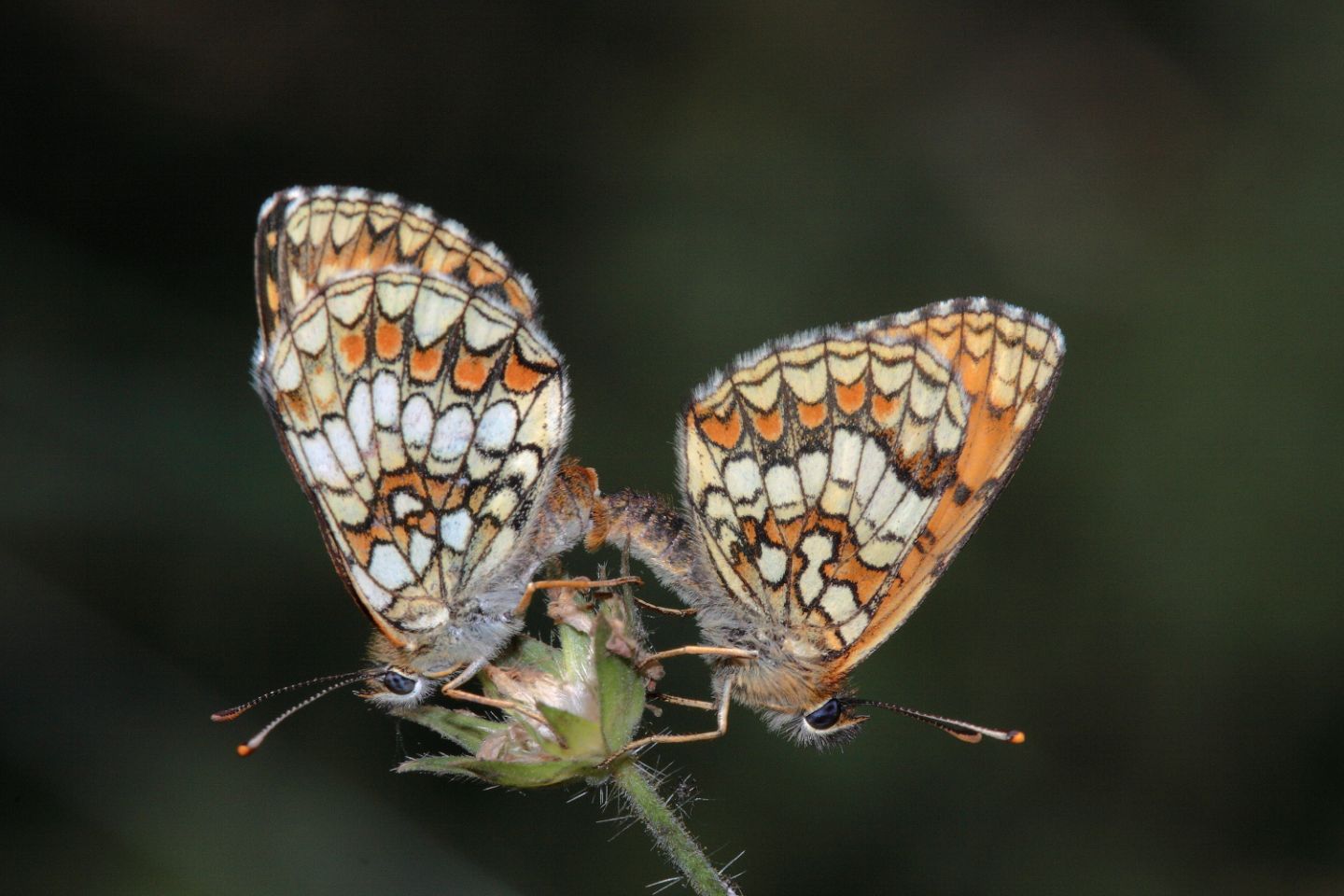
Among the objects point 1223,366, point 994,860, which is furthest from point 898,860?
point 1223,366

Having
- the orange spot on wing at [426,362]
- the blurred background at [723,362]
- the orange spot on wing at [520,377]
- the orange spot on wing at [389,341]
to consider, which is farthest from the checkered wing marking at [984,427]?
the blurred background at [723,362]

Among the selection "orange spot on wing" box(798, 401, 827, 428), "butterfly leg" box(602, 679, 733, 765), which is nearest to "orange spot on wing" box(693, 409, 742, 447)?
"orange spot on wing" box(798, 401, 827, 428)

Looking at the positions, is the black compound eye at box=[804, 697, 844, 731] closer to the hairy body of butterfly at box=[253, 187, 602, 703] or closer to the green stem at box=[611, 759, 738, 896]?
the green stem at box=[611, 759, 738, 896]

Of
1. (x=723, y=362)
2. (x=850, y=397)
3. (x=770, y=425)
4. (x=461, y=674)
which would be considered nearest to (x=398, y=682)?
(x=461, y=674)

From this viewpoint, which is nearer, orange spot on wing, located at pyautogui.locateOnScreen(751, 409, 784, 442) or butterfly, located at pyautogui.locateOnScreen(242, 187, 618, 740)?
butterfly, located at pyautogui.locateOnScreen(242, 187, 618, 740)

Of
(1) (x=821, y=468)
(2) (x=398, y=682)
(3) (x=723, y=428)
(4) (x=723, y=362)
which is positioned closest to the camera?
(2) (x=398, y=682)

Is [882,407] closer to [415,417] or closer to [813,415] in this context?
[813,415]
